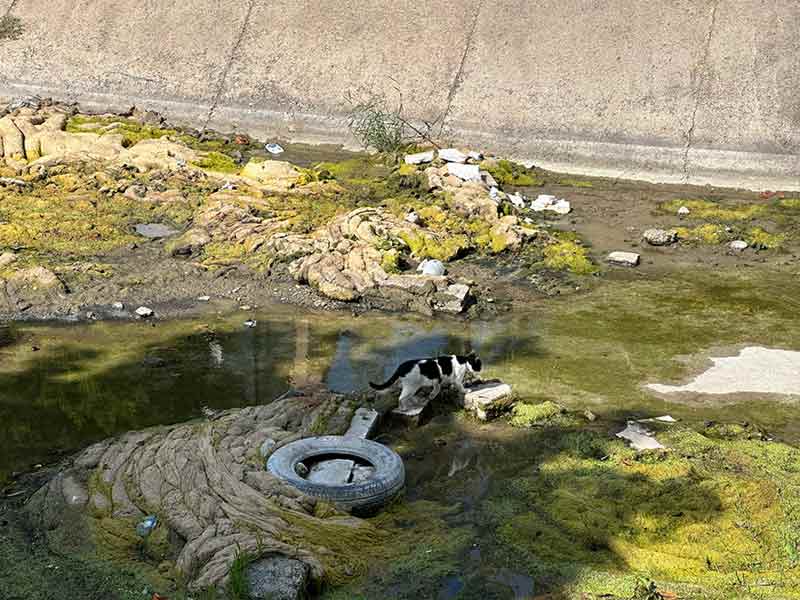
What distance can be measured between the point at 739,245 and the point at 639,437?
6982mm

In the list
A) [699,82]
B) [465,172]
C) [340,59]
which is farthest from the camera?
[340,59]

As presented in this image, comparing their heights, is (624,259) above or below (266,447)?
below

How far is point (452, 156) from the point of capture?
16609 millimetres

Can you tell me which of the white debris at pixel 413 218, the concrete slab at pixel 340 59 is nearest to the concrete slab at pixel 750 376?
the white debris at pixel 413 218

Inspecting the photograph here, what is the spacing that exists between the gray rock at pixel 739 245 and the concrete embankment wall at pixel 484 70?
4.14m

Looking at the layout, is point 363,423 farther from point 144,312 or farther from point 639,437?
point 144,312

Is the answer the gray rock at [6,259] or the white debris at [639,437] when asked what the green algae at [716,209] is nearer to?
the white debris at [639,437]

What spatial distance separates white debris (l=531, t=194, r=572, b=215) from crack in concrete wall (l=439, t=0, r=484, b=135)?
4.65 meters

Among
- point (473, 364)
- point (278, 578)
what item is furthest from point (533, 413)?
point (278, 578)

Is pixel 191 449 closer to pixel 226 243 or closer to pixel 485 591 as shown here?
pixel 485 591

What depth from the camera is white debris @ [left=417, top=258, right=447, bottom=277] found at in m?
12.4

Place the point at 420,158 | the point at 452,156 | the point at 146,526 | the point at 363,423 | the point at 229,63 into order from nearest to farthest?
the point at 146,526 < the point at 363,423 < the point at 452,156 < the point at 420,158 < the point at 229,63

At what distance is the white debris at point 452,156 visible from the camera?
16547mm

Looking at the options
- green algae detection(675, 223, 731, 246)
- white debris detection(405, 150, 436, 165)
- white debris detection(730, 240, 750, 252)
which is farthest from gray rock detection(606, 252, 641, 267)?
white debris detection(405, 150, 436, 165)
